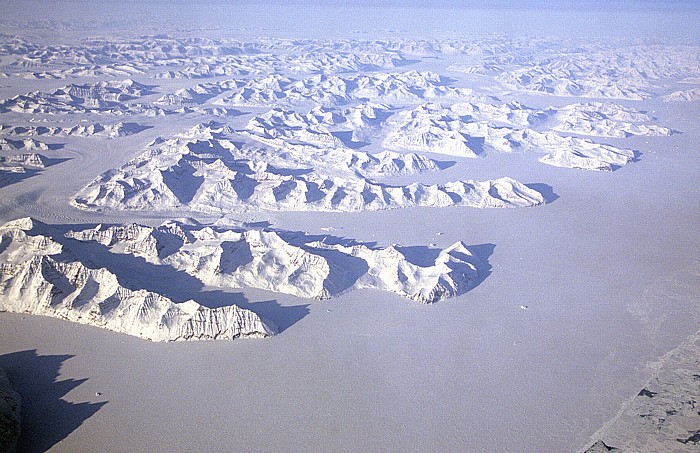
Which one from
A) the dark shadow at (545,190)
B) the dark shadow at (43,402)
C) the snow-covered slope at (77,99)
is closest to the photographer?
the dark shadow at (43,402)

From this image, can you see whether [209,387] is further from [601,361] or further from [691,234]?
[691,234]

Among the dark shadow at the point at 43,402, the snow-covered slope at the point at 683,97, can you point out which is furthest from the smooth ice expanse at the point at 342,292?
the snow-covered slope at the point at 683,97

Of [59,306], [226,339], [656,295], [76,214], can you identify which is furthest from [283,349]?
[76,214]

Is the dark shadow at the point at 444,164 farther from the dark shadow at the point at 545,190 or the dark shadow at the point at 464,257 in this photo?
the dark shadow at the point at 464,257

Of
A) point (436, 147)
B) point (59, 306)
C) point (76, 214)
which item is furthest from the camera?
point (436, 147)

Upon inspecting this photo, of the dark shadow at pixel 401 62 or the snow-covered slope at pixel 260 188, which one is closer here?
the snow-covered slope at pixel 260 188

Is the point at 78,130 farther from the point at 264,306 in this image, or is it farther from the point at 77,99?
the point at 264,306
